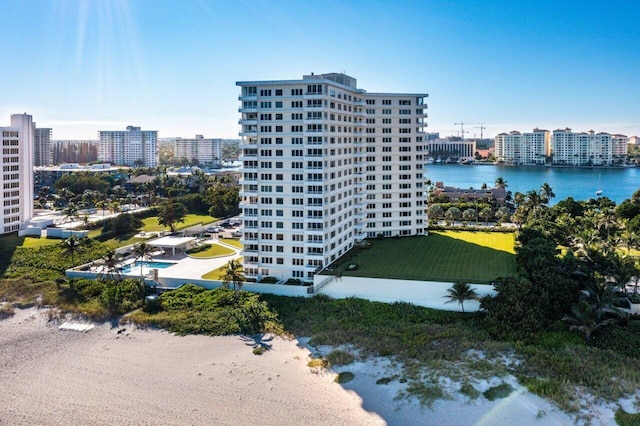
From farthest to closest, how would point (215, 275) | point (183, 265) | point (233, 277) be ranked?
point (183, 265)
point (215, 275)
point (233, 277)

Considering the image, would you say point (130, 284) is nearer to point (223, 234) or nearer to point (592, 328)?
point (223, 234)

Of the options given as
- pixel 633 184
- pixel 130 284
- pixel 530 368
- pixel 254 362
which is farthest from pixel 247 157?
pixel 633 184

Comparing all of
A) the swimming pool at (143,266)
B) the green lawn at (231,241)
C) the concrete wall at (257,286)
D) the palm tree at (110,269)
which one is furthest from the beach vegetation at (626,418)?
the green lawn at (231,241)

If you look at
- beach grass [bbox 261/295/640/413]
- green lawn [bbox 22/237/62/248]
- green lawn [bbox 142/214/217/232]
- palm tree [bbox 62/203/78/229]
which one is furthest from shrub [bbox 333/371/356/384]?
palm tree [bbox 62/203/78/229]

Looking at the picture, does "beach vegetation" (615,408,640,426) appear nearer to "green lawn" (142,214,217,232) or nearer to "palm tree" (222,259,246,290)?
"palm tree" (222,259,246,290)

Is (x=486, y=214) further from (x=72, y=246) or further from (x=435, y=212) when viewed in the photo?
(x=72, y=246)

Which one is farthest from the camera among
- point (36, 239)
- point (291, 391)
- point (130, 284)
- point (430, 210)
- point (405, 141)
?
point (430, 210)

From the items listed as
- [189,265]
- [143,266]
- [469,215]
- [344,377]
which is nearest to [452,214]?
[469,215]
